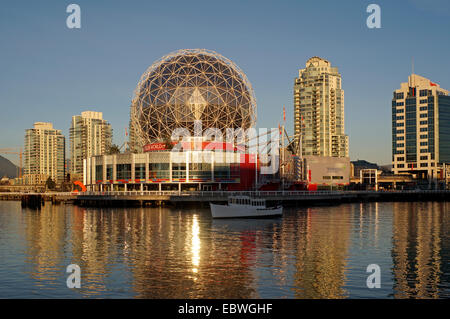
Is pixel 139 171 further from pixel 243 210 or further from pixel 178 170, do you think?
pixel 243 210

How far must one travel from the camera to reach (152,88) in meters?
127

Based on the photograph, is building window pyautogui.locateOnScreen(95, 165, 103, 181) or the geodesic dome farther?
building window pyautogui.locateOnScreen(95, 165, 103, 181)

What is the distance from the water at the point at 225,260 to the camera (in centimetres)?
2916

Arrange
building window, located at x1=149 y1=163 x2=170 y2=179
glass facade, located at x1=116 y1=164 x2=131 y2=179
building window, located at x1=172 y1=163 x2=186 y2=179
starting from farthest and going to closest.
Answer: glass facade, located at x1=116 y1=164 x2=131 y2=179 → building window, located at x1=149 y1=163 x2=170 y2=179 → building window, located at x1=172 y1=163 x2=186 y2=179

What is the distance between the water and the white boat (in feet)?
26.4

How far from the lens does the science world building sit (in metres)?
122

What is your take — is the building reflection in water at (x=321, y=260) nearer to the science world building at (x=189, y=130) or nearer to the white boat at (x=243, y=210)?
the white boat at (x=243, y=210)

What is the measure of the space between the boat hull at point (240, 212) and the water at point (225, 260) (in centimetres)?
798

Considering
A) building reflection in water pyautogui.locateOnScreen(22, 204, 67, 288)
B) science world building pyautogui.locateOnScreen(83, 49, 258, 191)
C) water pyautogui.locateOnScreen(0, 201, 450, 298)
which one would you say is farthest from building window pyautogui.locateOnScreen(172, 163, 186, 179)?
water pyautogui.locateOnScreen(0, 201, 450, 298)

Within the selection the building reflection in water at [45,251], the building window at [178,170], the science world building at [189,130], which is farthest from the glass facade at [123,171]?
the building reflection in water at [45,251]

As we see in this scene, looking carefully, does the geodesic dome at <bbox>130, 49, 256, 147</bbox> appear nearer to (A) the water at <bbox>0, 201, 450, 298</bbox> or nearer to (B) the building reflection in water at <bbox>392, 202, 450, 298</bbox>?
(A) the water at <bbox>0, 201, 450, 298</bbox>

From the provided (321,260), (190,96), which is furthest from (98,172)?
(321,260)
